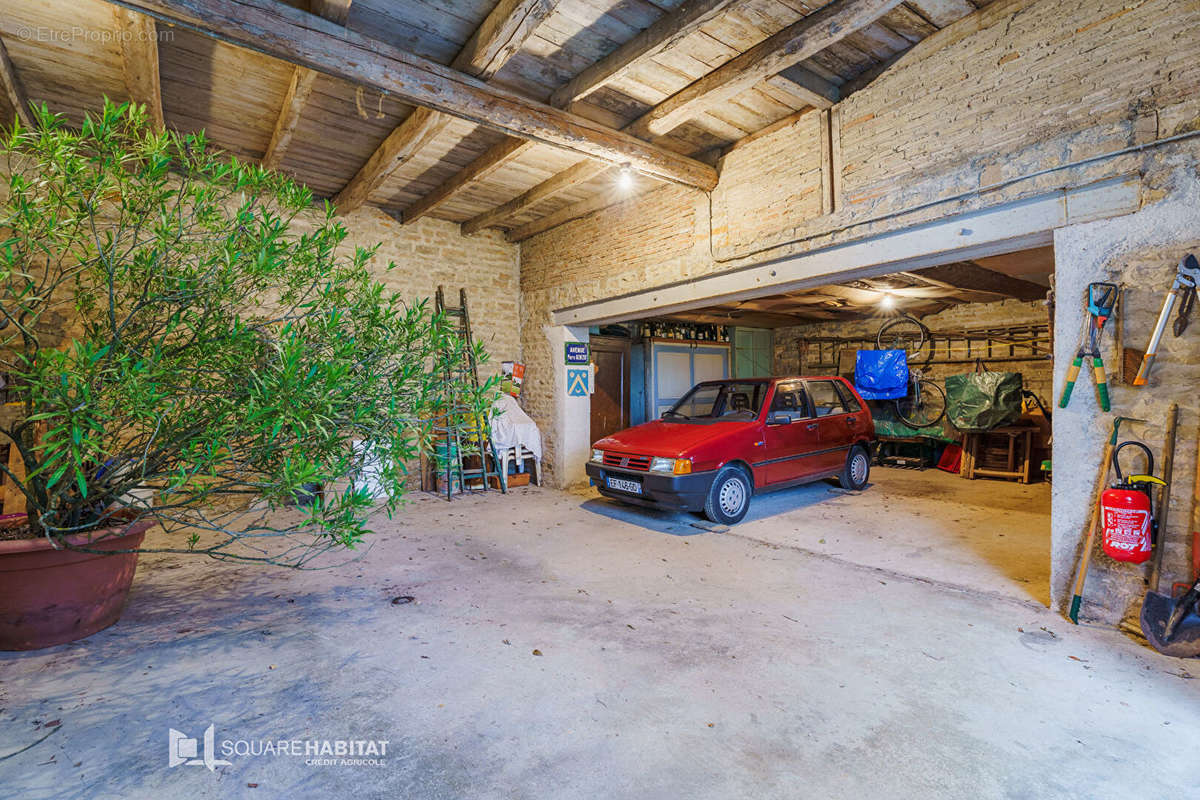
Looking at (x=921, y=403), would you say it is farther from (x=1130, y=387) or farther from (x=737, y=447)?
(x=1130, y=387)

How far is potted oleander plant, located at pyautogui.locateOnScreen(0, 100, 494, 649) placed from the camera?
2.16 metres

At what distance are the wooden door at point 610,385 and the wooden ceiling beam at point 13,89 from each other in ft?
19.9

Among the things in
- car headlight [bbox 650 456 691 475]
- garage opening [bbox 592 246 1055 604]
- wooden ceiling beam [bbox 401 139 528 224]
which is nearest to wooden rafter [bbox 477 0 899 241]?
wooden ceiling beam [bbox 401 139 528 224]

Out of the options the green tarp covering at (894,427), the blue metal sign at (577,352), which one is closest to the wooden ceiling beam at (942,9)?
the blue metal sign at (577,352)

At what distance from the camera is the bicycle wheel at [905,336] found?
9211 mm

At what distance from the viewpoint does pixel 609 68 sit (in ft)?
11.6

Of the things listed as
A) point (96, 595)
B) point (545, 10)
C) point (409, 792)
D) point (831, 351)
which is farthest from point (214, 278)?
point (831, 351)

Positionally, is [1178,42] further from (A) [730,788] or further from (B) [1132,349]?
(A) [730,788]

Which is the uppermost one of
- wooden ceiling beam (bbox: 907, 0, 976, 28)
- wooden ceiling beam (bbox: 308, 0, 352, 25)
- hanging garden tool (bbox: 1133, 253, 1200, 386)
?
→ wooden ceiling beam (bbox: 907, 0, 976, 28)

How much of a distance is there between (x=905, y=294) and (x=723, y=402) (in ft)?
12.1

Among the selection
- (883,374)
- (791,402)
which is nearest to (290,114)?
(791,402)

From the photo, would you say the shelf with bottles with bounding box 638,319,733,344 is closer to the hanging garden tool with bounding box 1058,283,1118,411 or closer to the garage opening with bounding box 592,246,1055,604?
the garage opening with bounding box 592,246,1055,604

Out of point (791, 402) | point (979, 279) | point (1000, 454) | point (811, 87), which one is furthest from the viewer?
point (1000, 454)

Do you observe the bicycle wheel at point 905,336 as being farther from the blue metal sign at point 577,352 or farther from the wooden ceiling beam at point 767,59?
Answer: the wooden ceiling beam at point 767,59
